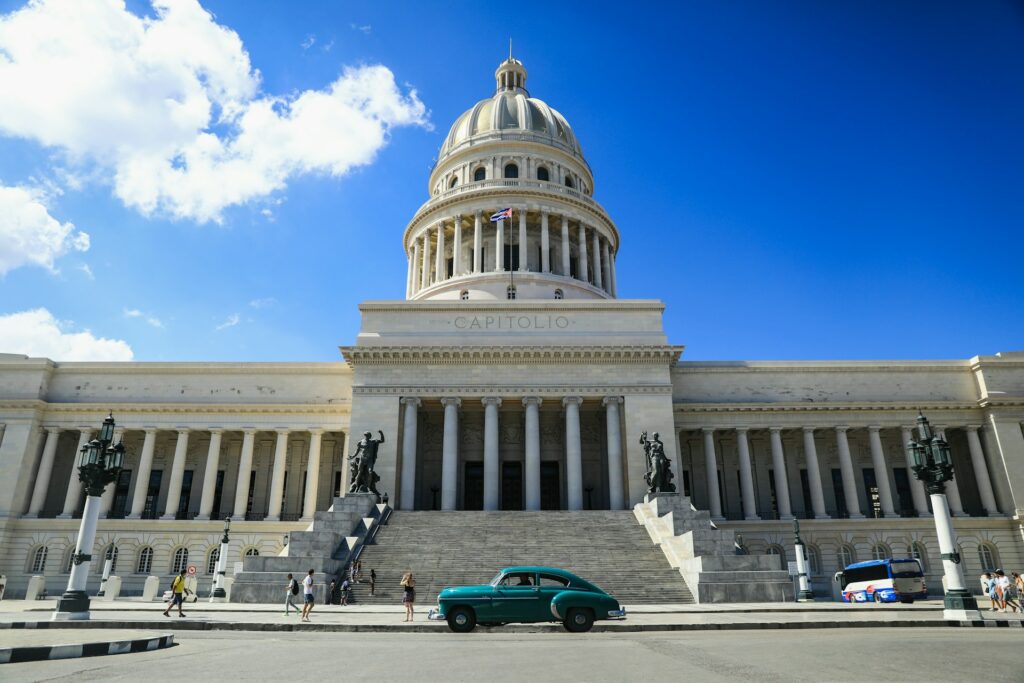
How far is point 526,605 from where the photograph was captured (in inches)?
629

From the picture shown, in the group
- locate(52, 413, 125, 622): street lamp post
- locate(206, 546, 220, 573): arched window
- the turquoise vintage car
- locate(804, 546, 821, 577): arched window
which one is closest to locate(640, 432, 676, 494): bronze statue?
locate(804, 546, 821, 577): arched window

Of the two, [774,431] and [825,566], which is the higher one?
[774,431]

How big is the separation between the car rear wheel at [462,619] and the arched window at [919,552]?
36680 millimetres

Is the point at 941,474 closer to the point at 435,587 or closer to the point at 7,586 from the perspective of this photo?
the point at 435,587

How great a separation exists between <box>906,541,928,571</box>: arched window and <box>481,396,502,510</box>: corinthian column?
2594cm

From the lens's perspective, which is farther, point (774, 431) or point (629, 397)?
point (774, 431)

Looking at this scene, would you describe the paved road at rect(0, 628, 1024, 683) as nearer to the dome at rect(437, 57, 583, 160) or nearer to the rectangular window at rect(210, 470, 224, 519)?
the rectangular window at rect(210, 470, 224, 519)

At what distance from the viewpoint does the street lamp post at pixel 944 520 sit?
61.1 feet

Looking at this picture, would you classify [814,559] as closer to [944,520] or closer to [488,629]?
[944,520]

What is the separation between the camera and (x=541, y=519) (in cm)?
3447

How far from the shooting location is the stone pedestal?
24734 mm

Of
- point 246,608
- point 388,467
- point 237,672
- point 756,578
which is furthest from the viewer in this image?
point 388,467

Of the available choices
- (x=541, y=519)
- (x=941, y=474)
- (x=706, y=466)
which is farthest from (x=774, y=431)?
(x=941, y=474)

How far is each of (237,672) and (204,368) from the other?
41.5 meters
